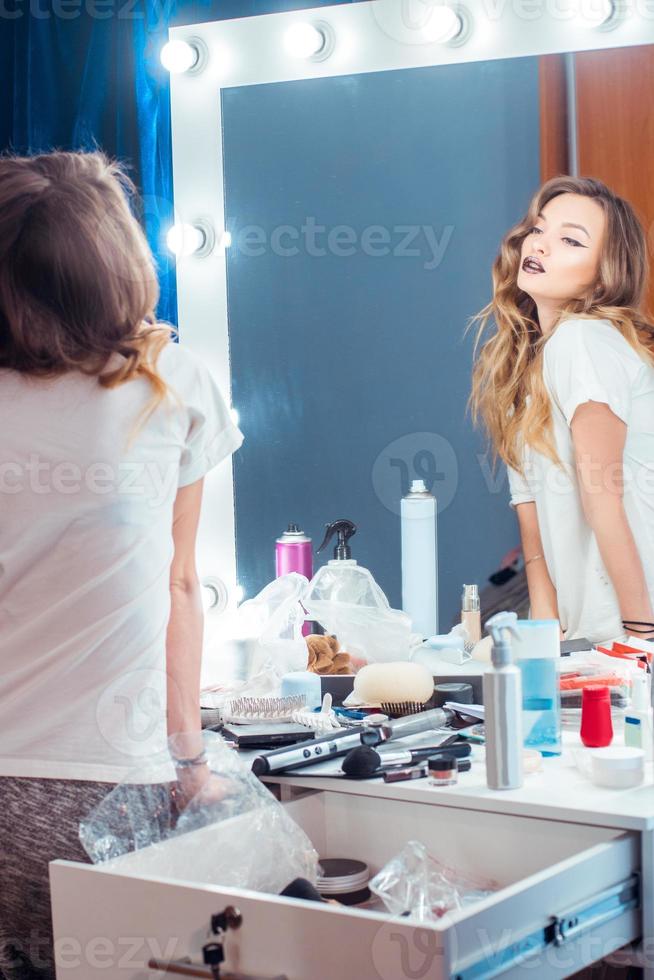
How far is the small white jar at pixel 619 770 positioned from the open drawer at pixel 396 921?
8 centimetres

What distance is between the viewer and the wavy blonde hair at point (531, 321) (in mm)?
1826

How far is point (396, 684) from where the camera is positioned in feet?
4.70

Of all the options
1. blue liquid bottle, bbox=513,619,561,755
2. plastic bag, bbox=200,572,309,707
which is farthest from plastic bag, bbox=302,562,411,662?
blue liquid bottle, bbox=513,619,561,755

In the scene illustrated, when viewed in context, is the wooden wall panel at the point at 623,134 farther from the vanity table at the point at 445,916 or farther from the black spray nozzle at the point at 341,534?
the vanity table at the point at 445,916

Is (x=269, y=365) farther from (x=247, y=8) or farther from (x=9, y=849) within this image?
(x=9, y=849)

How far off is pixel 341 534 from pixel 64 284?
98cm

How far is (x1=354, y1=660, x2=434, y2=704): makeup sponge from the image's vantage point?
1.42 meters

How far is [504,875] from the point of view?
1080 millimetres

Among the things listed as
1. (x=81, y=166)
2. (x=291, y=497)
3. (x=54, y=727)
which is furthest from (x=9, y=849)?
(x=291, y=497)

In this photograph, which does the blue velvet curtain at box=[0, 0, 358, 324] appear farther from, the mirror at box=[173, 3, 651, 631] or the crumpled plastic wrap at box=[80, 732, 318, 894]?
the crumpled plastic wrap at box=[80, 732, 318, 894]

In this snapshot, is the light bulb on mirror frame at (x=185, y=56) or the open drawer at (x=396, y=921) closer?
the open drawer at (x=396, y=921)

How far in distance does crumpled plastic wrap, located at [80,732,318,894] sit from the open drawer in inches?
0.7

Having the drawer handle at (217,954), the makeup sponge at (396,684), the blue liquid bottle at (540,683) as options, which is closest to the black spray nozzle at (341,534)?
the makeup sponge at (396,684)

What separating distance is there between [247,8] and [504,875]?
5.29 feet
